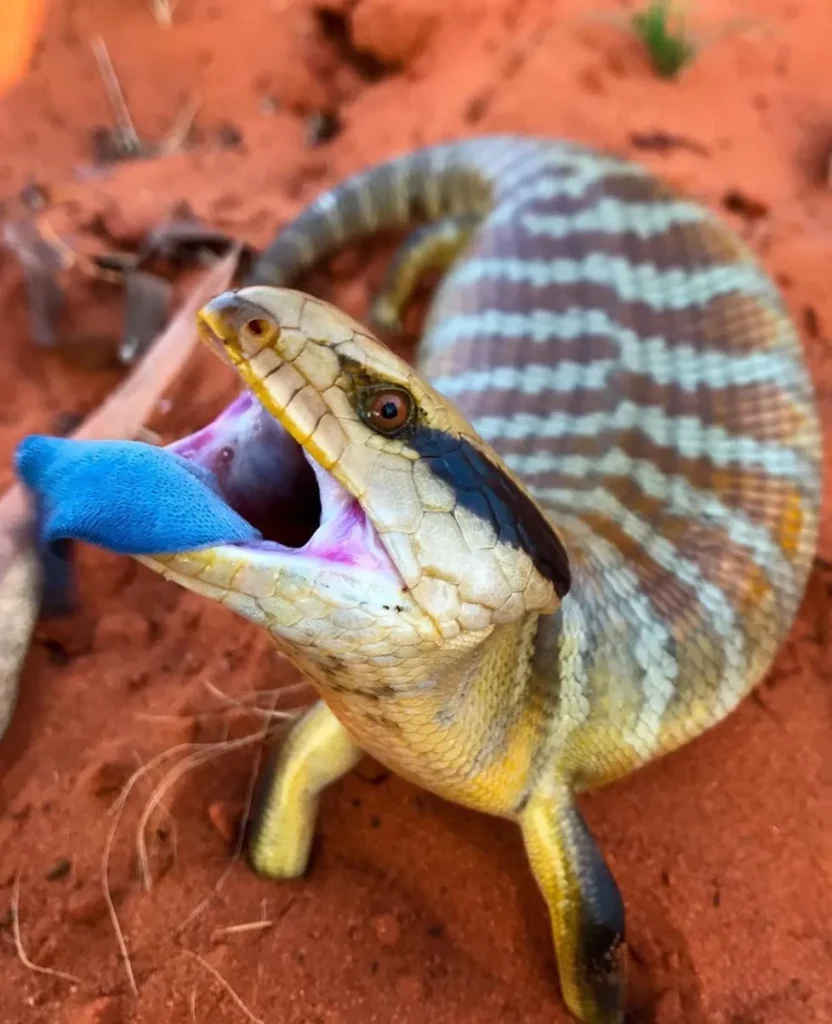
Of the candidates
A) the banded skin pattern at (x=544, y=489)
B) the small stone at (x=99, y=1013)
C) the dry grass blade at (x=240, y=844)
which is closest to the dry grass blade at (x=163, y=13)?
the banded skin pattern at (x=544, y=489)

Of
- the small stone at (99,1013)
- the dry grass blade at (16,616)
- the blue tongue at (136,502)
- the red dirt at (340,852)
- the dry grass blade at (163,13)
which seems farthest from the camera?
the dry grass blade at (163,13)

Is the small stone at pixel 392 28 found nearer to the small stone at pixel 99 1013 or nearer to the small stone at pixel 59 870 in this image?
the small stone at pixel 59 870

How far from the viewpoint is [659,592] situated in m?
1.83

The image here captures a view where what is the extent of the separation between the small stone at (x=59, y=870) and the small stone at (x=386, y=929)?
561 millimetres

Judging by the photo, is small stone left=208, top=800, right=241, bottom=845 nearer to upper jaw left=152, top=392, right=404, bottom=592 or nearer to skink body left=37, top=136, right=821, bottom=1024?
skink body left=37, top=136, right=821, bottom=1024

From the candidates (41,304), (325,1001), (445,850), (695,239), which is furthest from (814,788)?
(41,304)

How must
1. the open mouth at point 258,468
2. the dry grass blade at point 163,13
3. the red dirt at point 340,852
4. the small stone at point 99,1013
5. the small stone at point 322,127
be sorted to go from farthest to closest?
the dry grass blade at point 163,13
the small stone at point 322,127
the red dirt at point 340,852
the small stone at point 99,1013
the open mouth at point 258,468

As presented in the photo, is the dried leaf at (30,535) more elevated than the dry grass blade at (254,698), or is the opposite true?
the dried leaf at (30,535)

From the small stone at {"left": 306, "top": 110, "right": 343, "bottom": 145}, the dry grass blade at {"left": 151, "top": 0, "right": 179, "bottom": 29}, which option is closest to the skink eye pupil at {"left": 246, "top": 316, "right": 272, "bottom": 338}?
the small stone at {"left": 306, "top": 110, "right": 343, "bottom": 145}

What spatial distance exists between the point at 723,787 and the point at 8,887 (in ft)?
4.51

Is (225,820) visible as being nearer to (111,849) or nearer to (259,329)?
(111,849)

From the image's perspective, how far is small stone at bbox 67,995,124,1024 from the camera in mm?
1520

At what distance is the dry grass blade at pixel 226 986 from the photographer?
1.56 meters

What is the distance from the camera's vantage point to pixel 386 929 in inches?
66.4
